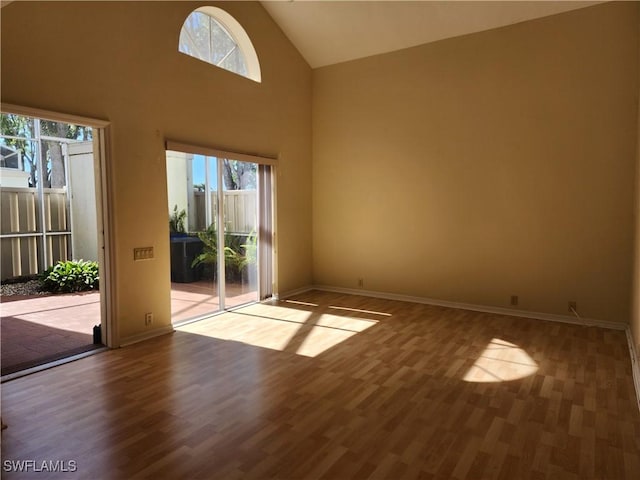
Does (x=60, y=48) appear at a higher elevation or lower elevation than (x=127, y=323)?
higher

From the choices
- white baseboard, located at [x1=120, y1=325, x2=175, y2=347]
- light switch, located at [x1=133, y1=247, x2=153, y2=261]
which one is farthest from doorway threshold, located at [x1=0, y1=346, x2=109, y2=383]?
light switch, located at [x1=133, y1=247, x2=153, y2=261]

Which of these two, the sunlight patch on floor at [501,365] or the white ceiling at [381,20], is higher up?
the white ceiling at [381,20]

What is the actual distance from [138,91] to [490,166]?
13.6 feet

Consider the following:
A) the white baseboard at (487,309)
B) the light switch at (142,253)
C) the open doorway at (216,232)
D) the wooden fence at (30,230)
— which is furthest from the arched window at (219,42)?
the wooden fence at (30,230)

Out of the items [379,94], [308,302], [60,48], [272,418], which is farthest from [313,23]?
[272,418]

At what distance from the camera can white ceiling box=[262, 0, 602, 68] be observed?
4.95 m

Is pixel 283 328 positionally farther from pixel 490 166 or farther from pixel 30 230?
pixel 30 230

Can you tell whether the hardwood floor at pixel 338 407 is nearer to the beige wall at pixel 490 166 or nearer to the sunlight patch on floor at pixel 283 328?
the sunlight patch on floor at pixel 283 328

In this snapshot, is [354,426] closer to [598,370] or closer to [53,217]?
[598,370]

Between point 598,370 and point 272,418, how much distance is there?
2780 millimetres

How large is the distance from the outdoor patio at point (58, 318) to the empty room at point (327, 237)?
5cm

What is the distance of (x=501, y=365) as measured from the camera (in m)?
3.66

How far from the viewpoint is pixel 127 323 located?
4129 mm

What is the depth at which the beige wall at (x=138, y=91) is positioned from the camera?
3369 millimetres
